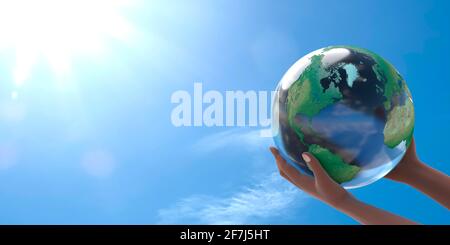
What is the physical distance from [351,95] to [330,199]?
3.72 feet

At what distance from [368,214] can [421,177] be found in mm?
1304

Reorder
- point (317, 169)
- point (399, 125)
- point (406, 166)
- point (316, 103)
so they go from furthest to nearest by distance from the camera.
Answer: point (406, 166), point (399, 125), point (316, 103), point (317, 169)

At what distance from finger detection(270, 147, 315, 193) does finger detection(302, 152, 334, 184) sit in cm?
41

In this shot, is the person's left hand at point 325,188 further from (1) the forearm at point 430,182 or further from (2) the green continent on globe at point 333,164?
(1) the forearm at point 430,182

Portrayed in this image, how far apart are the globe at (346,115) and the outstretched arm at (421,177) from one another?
0.34 meters

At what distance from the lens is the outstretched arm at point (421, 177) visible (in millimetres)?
5164

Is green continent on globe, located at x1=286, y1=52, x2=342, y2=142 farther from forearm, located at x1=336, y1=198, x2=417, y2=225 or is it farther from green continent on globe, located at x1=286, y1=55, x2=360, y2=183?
forearm, located at x1=336, y1=198, x2=417, y2=225

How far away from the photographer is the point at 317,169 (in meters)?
4.72

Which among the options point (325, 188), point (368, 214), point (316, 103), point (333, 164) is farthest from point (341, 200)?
point (316, 103)

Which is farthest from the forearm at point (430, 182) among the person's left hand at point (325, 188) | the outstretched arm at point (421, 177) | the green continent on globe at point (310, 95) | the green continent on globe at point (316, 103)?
the green continent on globe at point (310, 95)

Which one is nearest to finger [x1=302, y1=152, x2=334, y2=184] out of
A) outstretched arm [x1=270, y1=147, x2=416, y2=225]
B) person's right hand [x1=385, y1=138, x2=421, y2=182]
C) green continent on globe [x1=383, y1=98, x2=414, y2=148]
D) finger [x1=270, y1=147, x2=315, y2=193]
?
outstretched arm [x1=270, y1=147, x2=416, y2=225]

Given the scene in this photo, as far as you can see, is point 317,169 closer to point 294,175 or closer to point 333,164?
point 333,164

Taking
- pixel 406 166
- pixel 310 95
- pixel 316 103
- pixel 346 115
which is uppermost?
pixel 310 95
